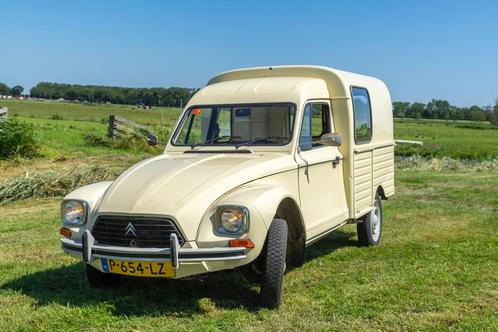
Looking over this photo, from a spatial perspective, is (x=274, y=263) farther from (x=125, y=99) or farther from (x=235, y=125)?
(x=125, y=99)

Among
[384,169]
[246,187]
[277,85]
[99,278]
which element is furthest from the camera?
[384,169]

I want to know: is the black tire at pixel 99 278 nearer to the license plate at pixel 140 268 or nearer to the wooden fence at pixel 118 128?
the license plate at pixel 140 268

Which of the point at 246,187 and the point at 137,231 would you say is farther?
the point at 246,187

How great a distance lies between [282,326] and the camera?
4.86m

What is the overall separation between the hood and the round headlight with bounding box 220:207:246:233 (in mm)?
185

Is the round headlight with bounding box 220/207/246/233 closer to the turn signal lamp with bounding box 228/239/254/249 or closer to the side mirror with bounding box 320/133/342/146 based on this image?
the turn signal lamp with bounding box 228/239/254/249

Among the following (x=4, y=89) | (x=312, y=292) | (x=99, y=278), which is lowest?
(x=312, y=292)

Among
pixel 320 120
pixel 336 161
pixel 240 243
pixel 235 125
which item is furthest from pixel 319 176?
pixel 240 243

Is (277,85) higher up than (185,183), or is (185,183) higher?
(277,85)

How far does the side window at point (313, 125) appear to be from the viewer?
6.51 metres

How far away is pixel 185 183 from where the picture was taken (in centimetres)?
527

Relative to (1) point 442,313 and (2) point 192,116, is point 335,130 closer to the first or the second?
(2) point 192,116

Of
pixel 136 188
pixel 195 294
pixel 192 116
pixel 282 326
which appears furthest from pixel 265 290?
pixel 192 116

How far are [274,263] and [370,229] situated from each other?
135 inches
